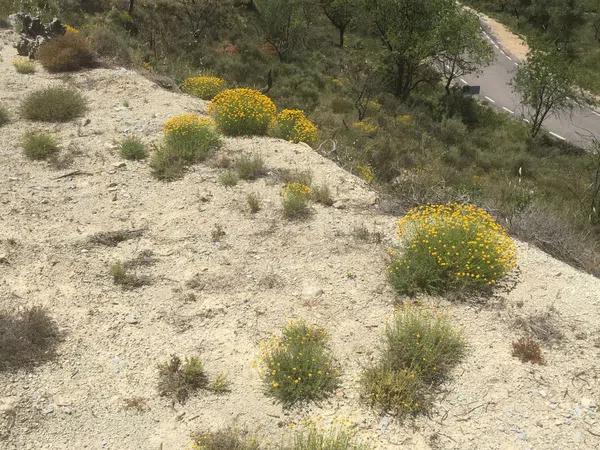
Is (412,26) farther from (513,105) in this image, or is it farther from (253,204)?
(253,204)

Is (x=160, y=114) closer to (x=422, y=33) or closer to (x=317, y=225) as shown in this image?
(x=317, y=225)

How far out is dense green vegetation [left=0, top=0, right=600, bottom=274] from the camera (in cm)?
1922

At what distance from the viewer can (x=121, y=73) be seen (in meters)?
13.9

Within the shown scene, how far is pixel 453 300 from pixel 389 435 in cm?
208

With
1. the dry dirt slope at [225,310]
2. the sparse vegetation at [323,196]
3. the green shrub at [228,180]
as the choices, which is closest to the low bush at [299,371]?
the dry dirt slope at [225,310]

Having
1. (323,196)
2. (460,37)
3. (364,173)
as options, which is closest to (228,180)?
(323,196)

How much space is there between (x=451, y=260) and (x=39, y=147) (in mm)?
7960

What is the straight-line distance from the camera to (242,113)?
35.6 feet

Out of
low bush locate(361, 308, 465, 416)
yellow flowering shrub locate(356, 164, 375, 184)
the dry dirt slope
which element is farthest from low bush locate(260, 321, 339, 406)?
yellow flowering shrub locate(356, 164, 375, 184)

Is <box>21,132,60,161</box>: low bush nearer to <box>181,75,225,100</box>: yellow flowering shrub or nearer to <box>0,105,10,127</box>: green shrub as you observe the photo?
<box>0,105,10,127</box>: green shrub

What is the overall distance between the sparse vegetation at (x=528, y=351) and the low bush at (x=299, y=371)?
Answer: 6.22ft

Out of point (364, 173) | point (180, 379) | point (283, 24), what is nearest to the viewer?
point (180, 379)

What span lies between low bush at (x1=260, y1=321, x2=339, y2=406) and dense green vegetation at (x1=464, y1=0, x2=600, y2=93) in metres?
34.0

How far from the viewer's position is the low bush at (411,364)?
4.86 m
